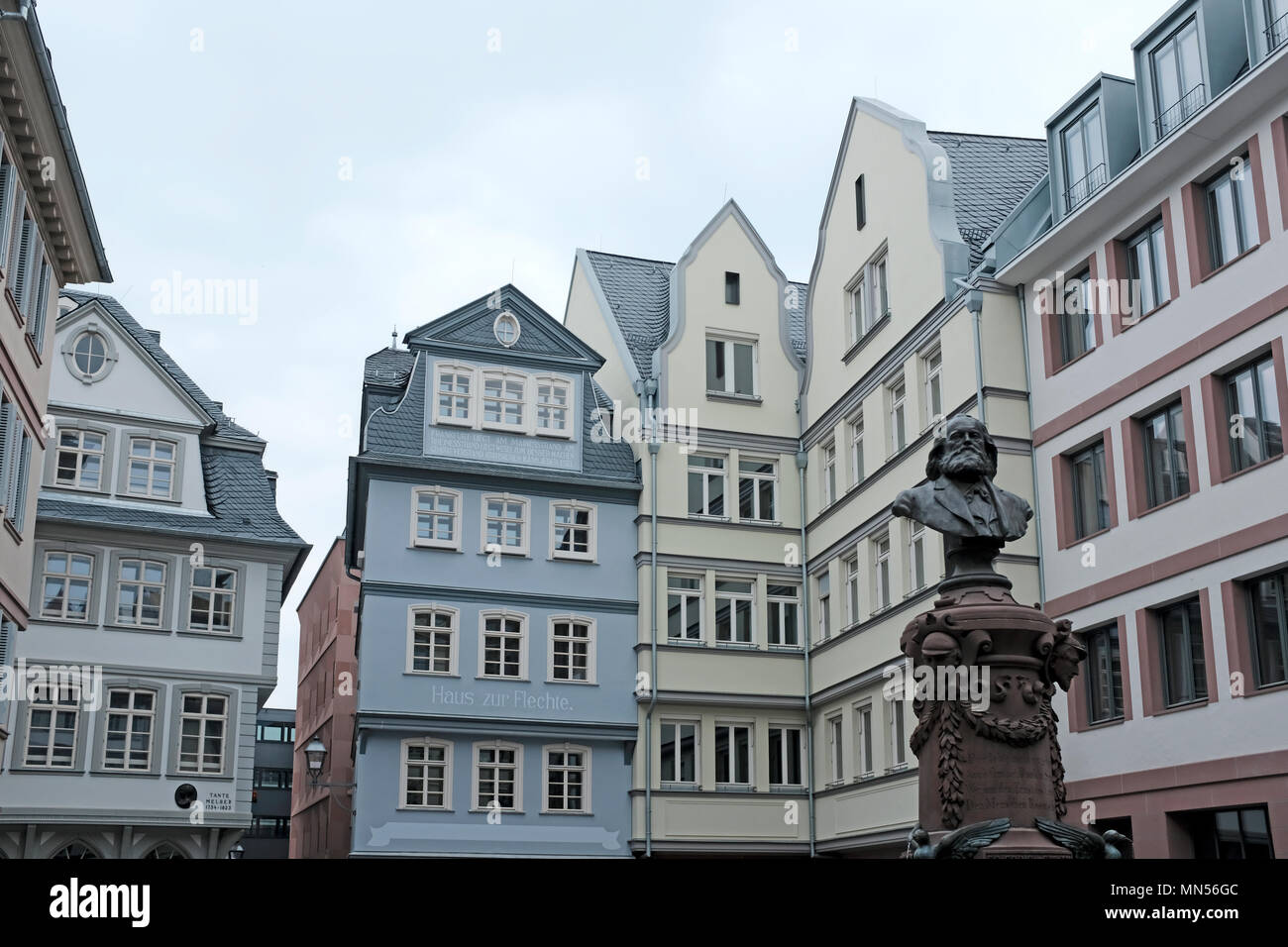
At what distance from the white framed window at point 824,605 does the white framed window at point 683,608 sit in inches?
112

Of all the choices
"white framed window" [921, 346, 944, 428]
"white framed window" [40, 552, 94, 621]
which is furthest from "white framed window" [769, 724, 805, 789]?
"white framed window" [40, 552, 94, 621]

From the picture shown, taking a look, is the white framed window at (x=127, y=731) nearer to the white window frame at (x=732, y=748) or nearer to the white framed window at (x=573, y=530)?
the white framed window at (x=573, y=530)

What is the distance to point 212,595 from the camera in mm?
33125

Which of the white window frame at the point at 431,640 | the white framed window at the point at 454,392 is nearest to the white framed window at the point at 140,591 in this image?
the white window frame at the point at 431,640

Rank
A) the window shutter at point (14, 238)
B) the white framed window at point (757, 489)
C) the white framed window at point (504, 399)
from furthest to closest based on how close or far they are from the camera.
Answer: the white framed window at point (757, 489) < the white framed window at point (504, 399) < the window shutter at point (14, 238)

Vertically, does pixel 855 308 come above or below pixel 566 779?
above

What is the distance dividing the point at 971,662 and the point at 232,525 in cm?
2509

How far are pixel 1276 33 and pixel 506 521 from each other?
768 inches

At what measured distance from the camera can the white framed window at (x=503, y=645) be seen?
3309 cm

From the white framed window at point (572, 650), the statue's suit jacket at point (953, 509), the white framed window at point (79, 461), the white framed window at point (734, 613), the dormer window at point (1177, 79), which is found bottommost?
the statue's suit jacket at point (953, 509)

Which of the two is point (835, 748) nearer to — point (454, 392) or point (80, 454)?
point (454, 392)

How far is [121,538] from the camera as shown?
32.4 metres

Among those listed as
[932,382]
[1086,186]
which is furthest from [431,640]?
[1086,186]

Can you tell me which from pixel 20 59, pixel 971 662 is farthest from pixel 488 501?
pixel 971 662
